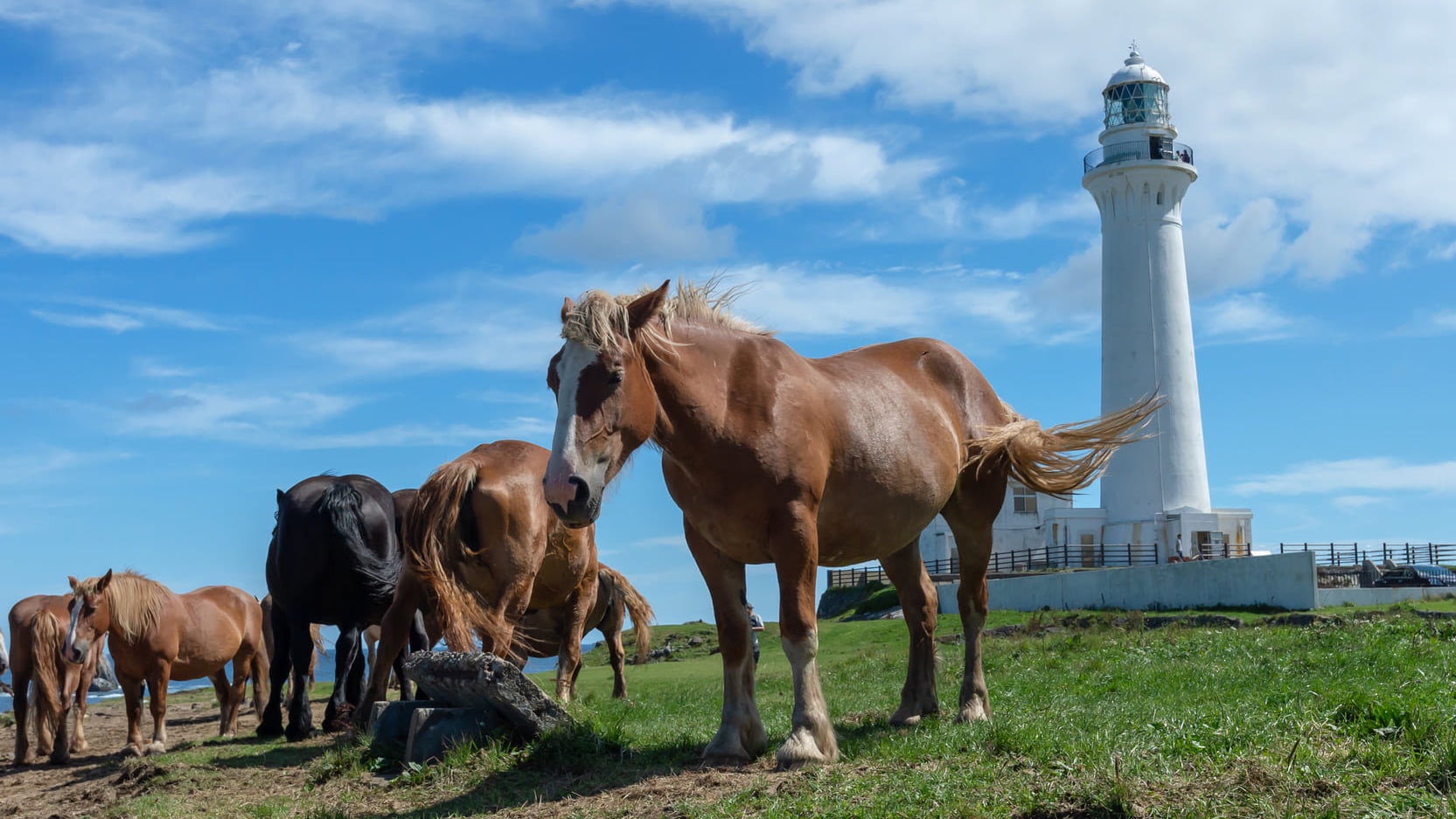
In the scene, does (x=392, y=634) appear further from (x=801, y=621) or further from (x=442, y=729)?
(x=801, y=621)

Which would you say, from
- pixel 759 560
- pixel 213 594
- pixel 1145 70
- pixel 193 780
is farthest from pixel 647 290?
pixel 1145 70

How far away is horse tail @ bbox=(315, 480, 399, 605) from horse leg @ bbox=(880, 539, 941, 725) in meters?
5.09

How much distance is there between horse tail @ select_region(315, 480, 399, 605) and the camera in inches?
427

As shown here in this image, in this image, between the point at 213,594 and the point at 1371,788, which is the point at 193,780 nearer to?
the point at 213,594

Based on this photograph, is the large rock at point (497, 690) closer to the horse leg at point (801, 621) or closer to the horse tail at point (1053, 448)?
the horse leg at point (801, 621)

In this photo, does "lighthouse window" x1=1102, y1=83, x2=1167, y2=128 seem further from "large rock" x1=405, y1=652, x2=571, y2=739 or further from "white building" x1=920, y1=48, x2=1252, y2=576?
"large rock" x1=405, y1=652, x2=571, y2=739

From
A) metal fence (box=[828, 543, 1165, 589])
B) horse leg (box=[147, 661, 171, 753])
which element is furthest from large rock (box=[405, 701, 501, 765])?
metal fence (box=[828, 543, 1165, 589])

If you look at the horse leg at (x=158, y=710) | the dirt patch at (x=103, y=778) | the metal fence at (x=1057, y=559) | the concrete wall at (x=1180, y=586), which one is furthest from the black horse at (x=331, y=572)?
the metal fence at (x=1057, y=559)

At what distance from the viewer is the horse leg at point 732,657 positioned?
645 centimetres

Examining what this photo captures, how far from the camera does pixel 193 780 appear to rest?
28.0 ft

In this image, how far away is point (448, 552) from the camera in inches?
352

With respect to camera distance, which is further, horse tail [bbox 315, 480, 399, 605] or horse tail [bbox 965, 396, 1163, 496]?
horse tail [bbox 315, 480, 399, 605]

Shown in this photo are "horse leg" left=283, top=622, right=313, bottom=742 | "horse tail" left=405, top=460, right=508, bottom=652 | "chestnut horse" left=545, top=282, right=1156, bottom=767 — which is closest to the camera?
"chestnut horse" left=545, top=282, right=1156, bottom=767

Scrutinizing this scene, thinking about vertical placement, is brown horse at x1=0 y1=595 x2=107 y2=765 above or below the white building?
below
